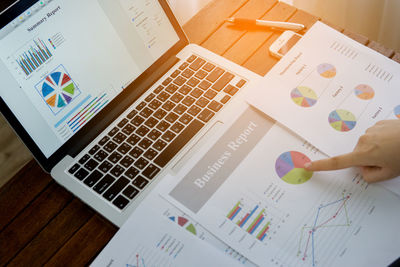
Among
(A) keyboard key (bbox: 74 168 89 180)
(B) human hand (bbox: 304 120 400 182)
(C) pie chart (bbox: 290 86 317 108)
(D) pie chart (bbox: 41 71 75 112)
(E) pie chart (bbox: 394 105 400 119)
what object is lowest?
(E) pie chart (bbox: 394 105 400 119)

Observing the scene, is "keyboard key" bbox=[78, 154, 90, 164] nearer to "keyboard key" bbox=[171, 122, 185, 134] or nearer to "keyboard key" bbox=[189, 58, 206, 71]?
"keyboard key" bbox=[171, 122, 185, 134]

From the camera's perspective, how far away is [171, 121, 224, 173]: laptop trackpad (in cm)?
80

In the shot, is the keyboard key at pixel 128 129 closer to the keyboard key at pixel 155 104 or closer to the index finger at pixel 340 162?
the keyboard key at pixel 155 104

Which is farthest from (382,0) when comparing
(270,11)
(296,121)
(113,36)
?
(113,36)

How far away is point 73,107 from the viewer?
2.69 ft

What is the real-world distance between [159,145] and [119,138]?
88 mm

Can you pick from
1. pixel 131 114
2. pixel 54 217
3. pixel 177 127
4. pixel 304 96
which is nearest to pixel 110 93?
pixel 131 114

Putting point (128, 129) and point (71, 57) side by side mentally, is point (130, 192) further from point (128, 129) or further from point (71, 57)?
point (71, 57)

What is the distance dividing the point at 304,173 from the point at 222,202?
159 millimetres

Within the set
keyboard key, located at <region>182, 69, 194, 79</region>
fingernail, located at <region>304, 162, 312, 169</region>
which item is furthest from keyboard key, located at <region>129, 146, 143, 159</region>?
fingernail, located at <region>304, 162, 312, 169</region>

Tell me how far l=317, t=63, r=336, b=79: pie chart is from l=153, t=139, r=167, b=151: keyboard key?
0.36 meters

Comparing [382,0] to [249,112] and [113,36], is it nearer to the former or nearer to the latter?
[249,112]

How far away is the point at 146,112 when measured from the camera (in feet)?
2.87

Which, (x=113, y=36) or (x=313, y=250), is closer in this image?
(x=313, y=250)
